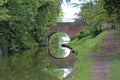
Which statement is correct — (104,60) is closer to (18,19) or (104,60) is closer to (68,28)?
(18,19)

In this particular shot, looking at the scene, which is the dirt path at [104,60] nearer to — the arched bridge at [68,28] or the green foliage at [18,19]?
the green foliage at [18,19]

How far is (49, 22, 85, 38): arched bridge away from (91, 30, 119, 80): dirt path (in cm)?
2350

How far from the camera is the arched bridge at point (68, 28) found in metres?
70.0

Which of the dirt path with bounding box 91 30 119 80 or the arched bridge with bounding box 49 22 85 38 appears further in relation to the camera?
the arched bridge with bounding box 49 22 85 38

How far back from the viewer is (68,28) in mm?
71062

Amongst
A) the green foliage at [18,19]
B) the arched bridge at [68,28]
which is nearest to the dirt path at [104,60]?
the green foliage at [18,19]

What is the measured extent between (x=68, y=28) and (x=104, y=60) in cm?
4486

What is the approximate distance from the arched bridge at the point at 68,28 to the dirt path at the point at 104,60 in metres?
23.5

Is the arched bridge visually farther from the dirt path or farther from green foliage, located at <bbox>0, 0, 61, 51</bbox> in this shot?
the dirt path

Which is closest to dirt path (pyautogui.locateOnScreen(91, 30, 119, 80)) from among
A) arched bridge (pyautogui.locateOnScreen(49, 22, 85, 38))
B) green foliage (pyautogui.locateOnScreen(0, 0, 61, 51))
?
green foliage (pyautogui.locateOnScreen(0, 0, 61, 51))

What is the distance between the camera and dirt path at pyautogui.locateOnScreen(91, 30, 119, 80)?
18616 millimetres

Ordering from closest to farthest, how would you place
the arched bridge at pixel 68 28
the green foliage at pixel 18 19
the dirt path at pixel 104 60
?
the dirt path at pixel 104 60, the green foliage at pixel 18 19, the arched bridge at pixel 68 28

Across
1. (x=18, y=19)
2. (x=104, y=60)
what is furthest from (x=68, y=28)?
(x=104, y=60)

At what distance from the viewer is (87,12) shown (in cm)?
3222
